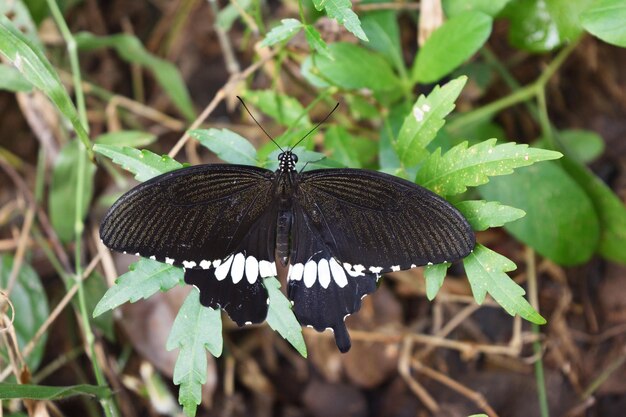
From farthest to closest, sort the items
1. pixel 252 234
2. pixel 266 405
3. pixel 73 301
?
pixel 266 405 < pixel 73 301 < pixel 252 234

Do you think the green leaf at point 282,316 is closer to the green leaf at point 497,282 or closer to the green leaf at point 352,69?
the green leaf at point 497,282

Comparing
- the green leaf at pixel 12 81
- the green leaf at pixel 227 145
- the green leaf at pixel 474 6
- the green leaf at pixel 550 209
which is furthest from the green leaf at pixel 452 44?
the green leaf at pixel 12 81

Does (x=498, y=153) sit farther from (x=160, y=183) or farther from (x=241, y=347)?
(x=241, y=347)

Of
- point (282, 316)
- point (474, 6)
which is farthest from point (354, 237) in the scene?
point (474, 6)

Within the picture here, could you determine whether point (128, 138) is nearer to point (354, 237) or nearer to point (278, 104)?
point (278, 104)

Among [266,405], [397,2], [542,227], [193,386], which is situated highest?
[397,2]

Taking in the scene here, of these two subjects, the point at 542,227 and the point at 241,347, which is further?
the point at 241,347

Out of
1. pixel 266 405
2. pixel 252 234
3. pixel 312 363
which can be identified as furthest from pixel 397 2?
pixel 266 405
